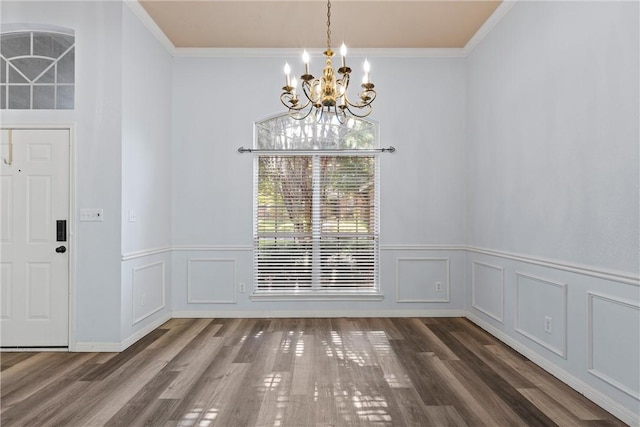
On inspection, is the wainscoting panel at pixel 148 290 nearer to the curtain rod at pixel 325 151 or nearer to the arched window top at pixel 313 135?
the curtain rod at pixel 325 151

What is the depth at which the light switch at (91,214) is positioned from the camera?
366 centimetres

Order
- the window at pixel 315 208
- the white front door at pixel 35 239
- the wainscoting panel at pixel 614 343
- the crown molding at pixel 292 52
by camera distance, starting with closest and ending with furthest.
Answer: the wainscoting panel at pixel 614 343, the white front door at pixel 35 239, the crown molding at pixel 292 52, the window at pixel 315 208

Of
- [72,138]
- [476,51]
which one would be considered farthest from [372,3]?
[72,138]

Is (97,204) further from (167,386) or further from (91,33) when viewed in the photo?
(167,386)

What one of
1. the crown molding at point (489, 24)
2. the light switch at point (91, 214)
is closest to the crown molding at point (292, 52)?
the crown molding at point (489, 24)

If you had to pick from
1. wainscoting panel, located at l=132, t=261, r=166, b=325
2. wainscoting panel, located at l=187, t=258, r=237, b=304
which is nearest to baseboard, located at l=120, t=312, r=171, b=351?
wainscoting panel, located at l=132, t=261, r=166, b=325

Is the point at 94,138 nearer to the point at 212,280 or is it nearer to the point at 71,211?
the point at 71,211

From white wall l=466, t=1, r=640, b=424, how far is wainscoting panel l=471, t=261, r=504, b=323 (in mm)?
22

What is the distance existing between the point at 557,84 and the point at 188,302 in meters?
4.44

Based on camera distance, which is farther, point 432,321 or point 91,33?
point 432,321

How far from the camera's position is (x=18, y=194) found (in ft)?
12.0

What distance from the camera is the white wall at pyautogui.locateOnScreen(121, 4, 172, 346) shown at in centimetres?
379

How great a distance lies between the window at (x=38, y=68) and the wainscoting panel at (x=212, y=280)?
7.30ft

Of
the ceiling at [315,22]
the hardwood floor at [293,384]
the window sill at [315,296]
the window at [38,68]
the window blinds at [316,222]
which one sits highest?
the ceiling at [315,22]
